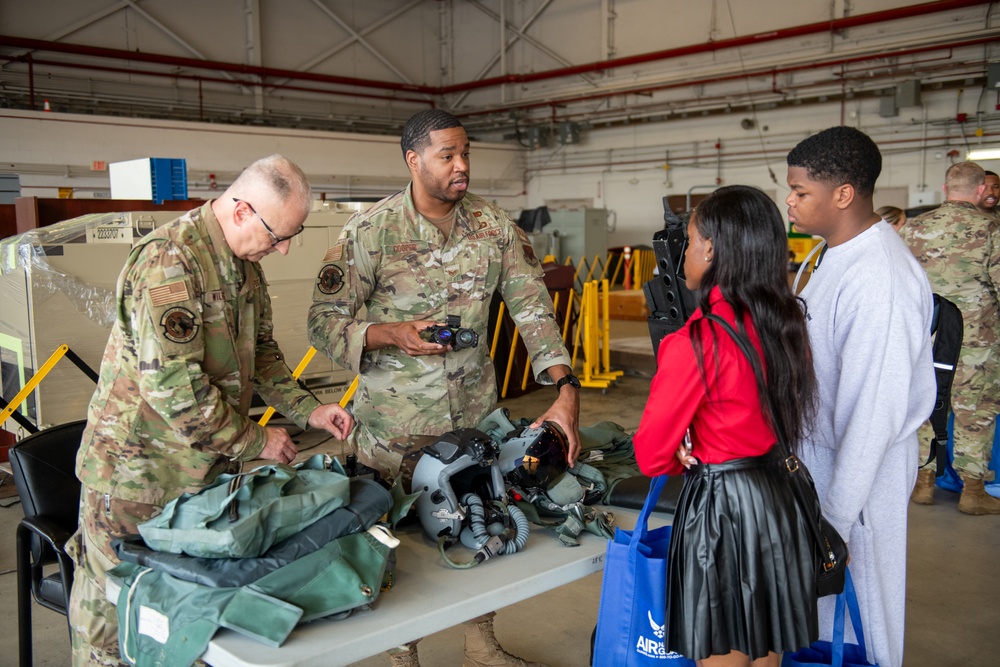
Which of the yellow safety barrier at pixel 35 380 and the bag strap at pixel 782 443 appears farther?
the yellow safety barrier at pixel 35 380

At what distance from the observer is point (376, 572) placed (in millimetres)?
1633


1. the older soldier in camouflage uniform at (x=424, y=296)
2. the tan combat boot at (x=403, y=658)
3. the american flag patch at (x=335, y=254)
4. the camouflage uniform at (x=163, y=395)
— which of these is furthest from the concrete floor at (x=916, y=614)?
the american flag patch at (x=335, y=254)

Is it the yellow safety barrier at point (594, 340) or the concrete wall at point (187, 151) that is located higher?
the concrete wall at point (187, 151)

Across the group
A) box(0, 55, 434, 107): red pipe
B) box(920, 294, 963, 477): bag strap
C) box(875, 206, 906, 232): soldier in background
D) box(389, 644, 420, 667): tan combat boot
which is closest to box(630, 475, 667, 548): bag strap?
box(389, 644, 420, 667): tan combat boot

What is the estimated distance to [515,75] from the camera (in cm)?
1480

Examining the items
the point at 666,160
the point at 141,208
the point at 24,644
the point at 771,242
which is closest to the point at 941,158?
the point at 666,160

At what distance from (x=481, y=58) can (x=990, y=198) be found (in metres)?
12.5

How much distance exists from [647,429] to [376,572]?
24.4 inches

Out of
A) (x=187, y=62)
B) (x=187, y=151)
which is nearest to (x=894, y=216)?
(x=187, y=151)

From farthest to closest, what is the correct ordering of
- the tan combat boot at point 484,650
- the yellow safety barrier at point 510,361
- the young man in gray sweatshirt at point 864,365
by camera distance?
the yellow safety barrier at point 510,361 → the tan combat boot at point 484,650 → the young man in gray sweatshirt at point 864,365

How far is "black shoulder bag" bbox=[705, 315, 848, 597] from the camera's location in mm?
1642

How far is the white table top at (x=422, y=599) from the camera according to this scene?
57.0 inches

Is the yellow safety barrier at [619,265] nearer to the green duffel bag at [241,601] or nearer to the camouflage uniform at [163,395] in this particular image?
the camouflage uniform at [163,395]

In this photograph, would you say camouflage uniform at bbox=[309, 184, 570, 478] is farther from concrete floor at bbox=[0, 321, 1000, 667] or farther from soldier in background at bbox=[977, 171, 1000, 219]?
soldier in background at bbox=[977, 171, 1000, 219]
